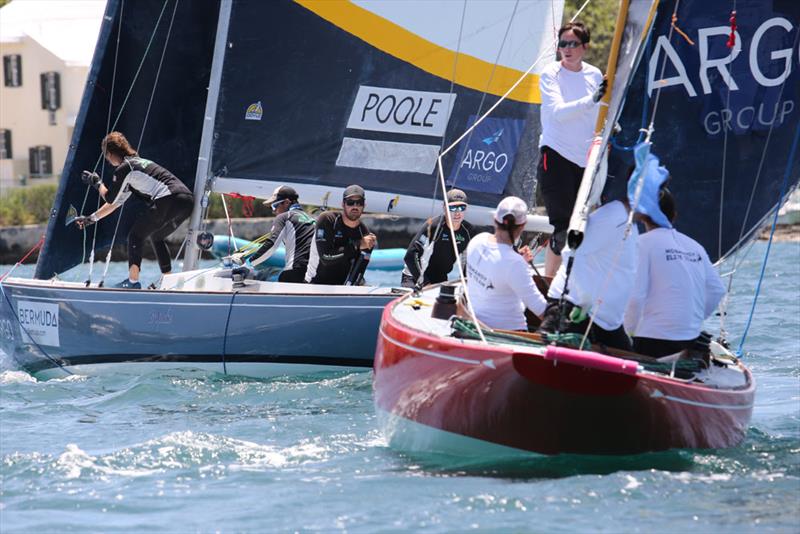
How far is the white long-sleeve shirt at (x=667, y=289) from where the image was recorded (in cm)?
695

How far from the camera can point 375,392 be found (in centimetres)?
756

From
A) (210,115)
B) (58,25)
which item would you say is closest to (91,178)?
(210,115)

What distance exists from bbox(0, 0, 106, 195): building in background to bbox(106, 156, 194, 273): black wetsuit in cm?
2642

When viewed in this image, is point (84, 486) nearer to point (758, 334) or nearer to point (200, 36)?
point (200, 36)

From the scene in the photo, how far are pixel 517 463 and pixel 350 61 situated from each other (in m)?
6.01

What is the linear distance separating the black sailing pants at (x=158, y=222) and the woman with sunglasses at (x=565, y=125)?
12.9 feet

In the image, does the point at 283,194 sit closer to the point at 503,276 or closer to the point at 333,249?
the point at 333,249

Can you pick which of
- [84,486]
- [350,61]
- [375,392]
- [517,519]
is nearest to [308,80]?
[350,61]

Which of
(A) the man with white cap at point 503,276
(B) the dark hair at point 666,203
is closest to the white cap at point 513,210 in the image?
(A) the man with white cap at point 503,276

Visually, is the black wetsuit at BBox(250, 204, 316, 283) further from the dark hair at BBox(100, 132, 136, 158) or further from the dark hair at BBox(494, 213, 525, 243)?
the dark hair at BBox(494, 213, 525, 243)

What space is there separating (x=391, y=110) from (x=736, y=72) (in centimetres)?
350

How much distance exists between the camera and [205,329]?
10219 millimetres

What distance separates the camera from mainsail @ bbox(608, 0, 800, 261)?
9.02 metres

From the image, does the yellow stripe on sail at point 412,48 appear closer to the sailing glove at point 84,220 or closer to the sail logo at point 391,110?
the sail logo at point 391,110
